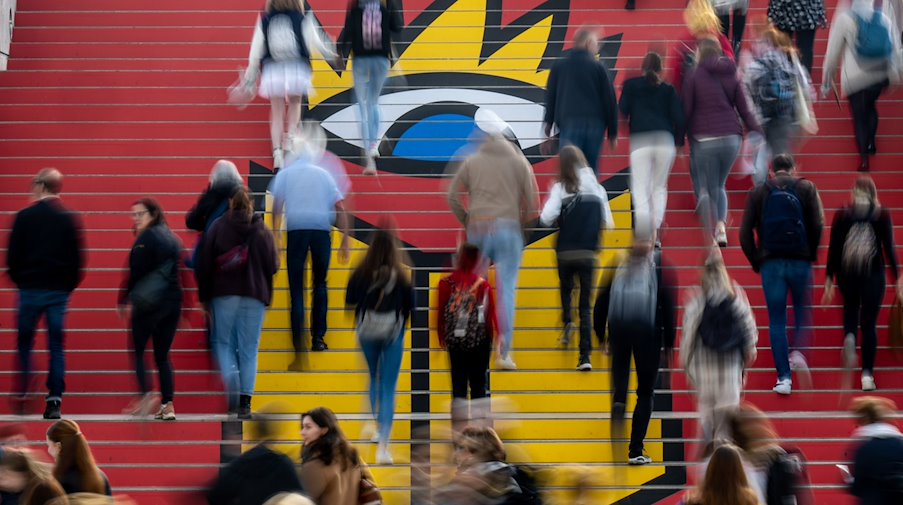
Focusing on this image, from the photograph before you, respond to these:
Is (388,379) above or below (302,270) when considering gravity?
below

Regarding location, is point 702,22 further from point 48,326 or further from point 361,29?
point 48,326

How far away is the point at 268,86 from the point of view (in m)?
14.3

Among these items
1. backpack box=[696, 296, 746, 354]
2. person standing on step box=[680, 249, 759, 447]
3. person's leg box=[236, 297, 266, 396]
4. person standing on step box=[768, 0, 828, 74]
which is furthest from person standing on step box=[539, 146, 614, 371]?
person standing on step box=[768, 0, 828, 74]

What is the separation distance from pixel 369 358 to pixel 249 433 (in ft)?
3.43

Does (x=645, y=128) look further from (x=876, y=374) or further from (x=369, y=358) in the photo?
(x=369, y=358)

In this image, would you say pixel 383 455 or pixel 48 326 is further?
pixel 48 326

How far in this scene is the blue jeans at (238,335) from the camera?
37.1 ft

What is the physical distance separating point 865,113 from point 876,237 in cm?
286

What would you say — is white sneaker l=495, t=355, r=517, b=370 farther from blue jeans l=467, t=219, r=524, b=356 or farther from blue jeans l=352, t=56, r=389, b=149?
blue jeans l=352, t=56, r=389, b=149

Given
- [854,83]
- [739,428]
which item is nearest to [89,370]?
[739,428]

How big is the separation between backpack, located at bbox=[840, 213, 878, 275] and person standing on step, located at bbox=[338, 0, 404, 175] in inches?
183

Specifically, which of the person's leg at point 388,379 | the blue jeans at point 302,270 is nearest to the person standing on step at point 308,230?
the blue jeans at point 302,270

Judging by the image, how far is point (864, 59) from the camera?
14234 mm

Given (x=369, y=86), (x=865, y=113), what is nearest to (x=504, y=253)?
(x=369, y=86)
